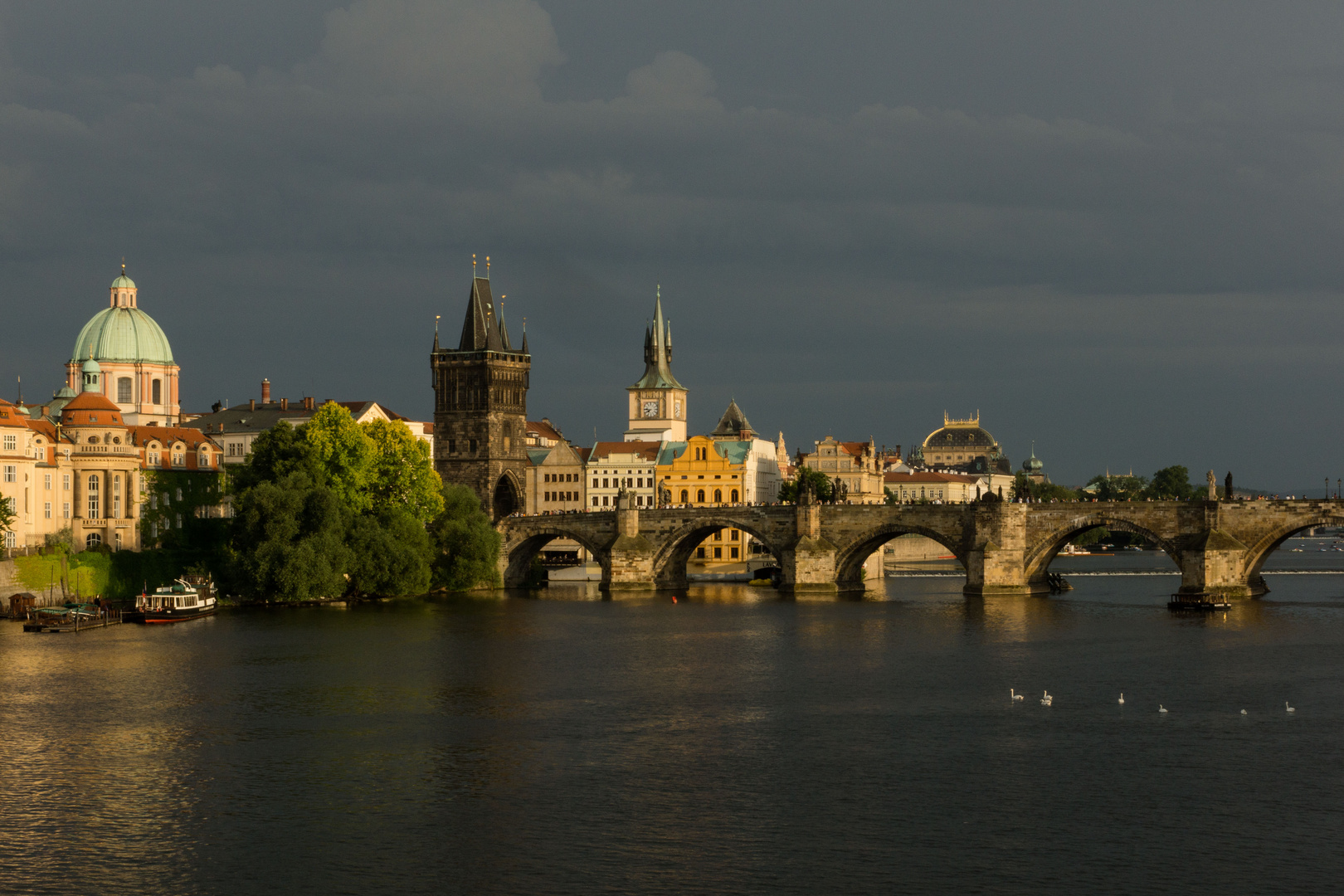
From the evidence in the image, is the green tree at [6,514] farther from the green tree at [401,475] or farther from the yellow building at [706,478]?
the yellow building at [706,478]

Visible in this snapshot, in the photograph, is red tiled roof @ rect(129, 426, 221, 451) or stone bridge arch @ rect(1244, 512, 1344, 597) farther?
red tiled roof @ rect(129, 426, 221, 451)

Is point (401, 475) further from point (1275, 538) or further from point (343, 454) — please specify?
point (1275, 538)

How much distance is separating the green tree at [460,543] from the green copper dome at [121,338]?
44.5 metres

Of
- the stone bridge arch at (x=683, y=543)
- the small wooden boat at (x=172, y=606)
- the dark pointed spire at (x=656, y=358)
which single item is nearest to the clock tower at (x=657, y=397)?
the dark pointed spire at (x=656, y=358)

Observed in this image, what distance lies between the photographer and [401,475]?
342 feet

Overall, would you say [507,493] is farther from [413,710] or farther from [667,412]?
[413,710]

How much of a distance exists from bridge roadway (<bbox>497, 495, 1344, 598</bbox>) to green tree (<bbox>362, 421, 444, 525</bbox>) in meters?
14.7

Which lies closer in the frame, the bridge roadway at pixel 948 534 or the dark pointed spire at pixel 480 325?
the bridge roadway at pixel 948 534

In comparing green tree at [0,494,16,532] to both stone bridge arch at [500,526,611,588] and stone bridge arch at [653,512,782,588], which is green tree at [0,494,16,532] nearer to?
stone bridge arch at [500,526,611,588]

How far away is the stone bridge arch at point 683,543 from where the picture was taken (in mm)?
113312

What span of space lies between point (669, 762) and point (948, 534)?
62.1 meters

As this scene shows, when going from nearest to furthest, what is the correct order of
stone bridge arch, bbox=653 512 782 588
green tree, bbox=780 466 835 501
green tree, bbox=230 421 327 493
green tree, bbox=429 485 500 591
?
1. green tree, bbox=230 421 327 493
2. green tree, bbox=429 485 500 591
3. stone bridge arch, bbox=653 512 782 588
4. green tree, bbox=780 466 835 501

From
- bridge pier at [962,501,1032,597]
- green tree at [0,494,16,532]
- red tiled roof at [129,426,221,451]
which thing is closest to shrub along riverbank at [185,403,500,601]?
green tree at [0,494,16,532]

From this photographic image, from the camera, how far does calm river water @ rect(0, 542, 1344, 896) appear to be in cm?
3650
